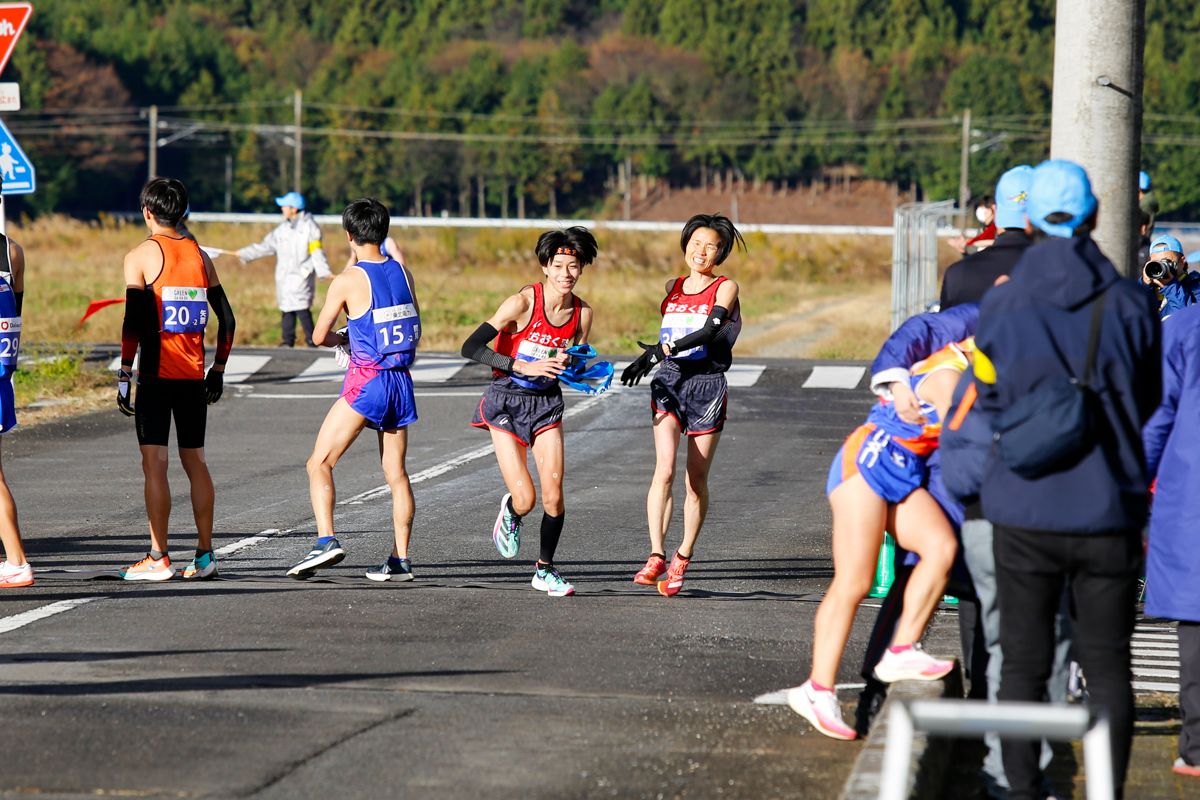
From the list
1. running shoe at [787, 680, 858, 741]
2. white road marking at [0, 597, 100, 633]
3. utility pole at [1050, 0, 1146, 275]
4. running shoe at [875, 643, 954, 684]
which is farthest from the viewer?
utility pole at [1050, 0, 1146, 275]

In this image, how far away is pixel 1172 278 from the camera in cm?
1057

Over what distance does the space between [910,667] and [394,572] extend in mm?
3715

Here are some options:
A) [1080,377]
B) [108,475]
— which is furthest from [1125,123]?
[108,475]

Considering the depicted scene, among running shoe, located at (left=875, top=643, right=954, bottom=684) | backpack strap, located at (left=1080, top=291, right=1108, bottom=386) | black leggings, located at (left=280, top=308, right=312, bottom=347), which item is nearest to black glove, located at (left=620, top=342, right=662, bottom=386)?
running shoe, located at (left=875, top=643, right=954, bottom=684)

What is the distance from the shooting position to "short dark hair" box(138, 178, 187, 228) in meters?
9.21

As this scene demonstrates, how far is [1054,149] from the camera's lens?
29.4ft

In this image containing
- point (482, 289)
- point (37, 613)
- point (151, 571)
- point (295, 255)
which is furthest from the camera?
point (482, 289)

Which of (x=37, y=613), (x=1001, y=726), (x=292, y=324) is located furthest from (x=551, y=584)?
(x=292, y=324)

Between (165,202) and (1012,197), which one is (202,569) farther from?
(1012,197)

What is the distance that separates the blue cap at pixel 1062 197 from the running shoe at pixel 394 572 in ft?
16.3

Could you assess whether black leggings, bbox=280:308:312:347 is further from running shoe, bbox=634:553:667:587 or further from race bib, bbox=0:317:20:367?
running shoe, bbox=634:553:667:587

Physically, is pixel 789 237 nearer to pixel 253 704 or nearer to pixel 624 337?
pixel 624 337

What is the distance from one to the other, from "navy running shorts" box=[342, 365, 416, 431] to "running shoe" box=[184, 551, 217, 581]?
106cm

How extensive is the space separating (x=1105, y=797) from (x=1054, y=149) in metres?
5.43
